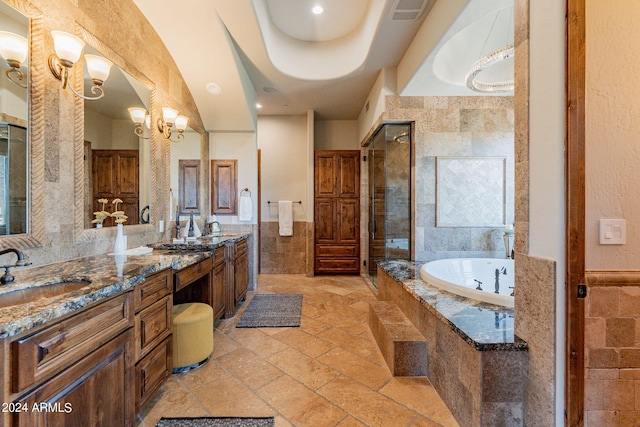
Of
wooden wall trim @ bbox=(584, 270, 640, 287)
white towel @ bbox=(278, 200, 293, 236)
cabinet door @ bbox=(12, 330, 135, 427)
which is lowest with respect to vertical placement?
cabinet door @ bbox=(12, 330, 135, 427)

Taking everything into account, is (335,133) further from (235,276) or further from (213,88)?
(235,276)

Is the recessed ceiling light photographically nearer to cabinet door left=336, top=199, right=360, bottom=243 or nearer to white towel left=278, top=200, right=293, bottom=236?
white towel left=278, top=200, right=293, bottom=236

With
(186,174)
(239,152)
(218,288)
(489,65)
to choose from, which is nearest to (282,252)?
(239,152)

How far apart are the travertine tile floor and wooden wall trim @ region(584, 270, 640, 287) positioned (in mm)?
1062

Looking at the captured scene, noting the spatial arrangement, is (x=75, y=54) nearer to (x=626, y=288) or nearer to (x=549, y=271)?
(x=549, y=271)

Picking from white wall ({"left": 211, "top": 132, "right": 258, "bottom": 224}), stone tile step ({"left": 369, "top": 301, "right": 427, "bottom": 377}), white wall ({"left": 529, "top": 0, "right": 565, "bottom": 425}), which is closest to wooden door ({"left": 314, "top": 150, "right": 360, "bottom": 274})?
white wall ({"left": 211, "top": 132, "right": 258, "bottom": 224})

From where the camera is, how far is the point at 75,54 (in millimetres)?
1646

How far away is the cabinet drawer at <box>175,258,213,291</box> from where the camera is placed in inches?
78.1

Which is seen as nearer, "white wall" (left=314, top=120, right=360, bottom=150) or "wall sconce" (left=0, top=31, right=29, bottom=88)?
"wall sconce" (left=0, top=31, right=29, bottom=88)

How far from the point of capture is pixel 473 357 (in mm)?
1429

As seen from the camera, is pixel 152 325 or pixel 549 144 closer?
pixel 549 144

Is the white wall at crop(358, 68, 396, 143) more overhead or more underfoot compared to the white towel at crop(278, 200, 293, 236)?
more overhead

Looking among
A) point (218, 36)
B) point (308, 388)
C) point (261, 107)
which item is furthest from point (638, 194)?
point (261, 107)

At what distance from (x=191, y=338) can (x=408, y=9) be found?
3.22 m
